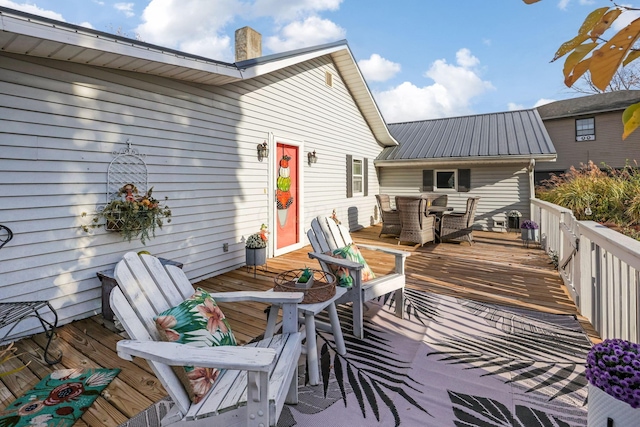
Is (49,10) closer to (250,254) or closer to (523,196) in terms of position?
(250,254)

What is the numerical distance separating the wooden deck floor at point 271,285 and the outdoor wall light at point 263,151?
5.81ft

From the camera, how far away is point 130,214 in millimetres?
3479

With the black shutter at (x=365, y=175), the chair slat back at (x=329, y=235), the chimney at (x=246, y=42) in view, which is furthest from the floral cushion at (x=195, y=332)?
the black shutter at (x=365, y=175)

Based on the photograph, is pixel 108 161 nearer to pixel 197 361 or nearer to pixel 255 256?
pixel 255 256

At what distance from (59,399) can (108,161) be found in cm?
233

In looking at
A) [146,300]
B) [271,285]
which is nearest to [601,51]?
[146,300]

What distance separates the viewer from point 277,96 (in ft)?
19.4

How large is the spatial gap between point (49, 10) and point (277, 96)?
8330 millimetres

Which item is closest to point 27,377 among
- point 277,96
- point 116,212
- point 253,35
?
point 116,212

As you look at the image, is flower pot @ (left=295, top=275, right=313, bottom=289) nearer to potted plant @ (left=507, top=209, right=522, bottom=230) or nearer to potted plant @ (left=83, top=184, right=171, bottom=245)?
potted plant @ (left=83, top=184, right=171, bottom=245)

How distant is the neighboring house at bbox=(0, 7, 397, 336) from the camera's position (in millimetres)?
2850

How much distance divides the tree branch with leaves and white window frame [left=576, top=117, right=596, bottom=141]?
18374mm

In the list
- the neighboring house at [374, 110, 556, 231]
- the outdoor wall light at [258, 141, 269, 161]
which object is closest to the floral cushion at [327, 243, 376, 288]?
the outdoor wall light at [258, 141, 269, 161]

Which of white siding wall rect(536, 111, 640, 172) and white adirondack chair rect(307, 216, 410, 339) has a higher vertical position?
white siding wall rect(536, 111, 640, 172)
